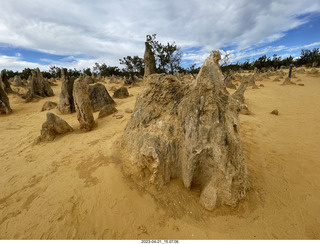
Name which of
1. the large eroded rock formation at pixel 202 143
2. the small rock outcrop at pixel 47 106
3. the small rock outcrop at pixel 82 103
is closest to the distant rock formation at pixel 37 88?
the small rock outcrop at pixel 47 106

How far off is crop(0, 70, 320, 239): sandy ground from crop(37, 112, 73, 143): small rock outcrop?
578 millimetres

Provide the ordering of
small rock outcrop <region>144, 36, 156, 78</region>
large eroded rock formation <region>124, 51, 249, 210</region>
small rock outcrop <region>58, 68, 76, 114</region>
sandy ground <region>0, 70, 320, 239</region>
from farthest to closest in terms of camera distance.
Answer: small rock outcrop <region>144, 36, 156, 78</region> < small rock outcrop <region>58, 68, 76, 114</region> < large eroded rock formation <region>124, 51, 249, 210</region> < sandy ground <region>0, 70, 320, 239</region>

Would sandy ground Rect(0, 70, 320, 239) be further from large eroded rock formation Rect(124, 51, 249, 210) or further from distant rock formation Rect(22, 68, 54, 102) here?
distant rock formation Rect(22, 68, 54, 102)

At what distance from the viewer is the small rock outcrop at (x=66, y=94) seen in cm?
874

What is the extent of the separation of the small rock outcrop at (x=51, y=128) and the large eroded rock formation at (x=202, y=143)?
3.98 meters

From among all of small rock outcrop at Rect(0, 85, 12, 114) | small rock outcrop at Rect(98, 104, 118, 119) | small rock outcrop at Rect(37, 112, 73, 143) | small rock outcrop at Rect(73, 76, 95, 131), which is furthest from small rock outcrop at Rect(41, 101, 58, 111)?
small rock outcrop at Rect(37, 112, 73, 143)

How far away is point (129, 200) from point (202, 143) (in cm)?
177

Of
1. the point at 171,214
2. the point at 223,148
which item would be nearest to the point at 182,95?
the point at 223,148

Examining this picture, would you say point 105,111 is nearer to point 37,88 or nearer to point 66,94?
point 66,94

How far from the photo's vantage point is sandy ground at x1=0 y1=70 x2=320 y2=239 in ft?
7.51

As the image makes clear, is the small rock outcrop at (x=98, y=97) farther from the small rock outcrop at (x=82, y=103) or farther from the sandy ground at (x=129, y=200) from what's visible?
the sandy ground at (x=129, y=200)

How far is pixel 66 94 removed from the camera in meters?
8.82

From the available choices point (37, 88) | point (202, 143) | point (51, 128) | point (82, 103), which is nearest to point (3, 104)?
point (37, 88)

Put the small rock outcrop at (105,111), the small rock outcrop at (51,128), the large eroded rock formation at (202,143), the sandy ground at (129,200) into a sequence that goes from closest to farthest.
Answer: the sandy ground at (129,200) < the large eroded rock formation at (202,143) < the small rock outcrop at (51,128) < the small rock outcrop at (105,111)
